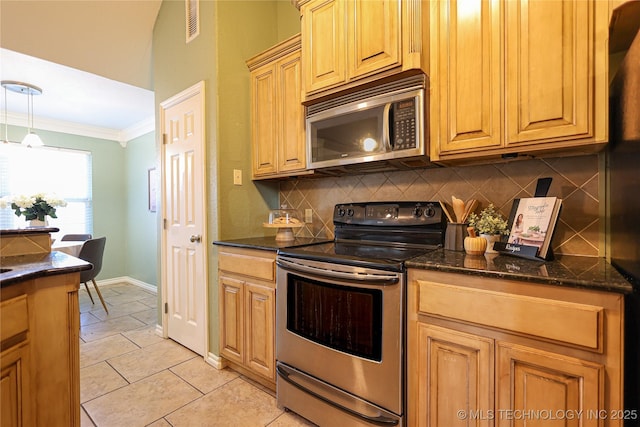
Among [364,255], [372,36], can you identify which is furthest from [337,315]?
[372,36]

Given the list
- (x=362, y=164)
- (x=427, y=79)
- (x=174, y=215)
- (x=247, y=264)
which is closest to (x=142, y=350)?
(x=174, y=215)

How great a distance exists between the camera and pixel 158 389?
1.95 m

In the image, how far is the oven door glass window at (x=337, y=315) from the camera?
4.44 feet

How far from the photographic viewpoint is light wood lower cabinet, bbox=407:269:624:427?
3.00 ft

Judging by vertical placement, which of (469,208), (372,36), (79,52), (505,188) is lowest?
(469,208)

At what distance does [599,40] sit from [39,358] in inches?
102

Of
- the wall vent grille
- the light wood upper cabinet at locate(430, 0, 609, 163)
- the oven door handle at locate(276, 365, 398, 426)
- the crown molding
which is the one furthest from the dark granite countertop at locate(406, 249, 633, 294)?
the crown molding

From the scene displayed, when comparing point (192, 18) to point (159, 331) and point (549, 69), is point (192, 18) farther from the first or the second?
point (159, 331)

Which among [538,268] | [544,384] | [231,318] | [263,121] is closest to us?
[544,384]

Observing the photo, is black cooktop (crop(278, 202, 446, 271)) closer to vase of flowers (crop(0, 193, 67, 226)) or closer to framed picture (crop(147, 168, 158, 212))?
vase of flowers (crop(0, 193, 67, 226))

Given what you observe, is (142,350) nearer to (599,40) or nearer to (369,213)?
(369,213)

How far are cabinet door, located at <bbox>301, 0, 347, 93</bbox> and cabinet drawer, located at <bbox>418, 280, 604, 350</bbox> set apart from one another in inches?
52.0

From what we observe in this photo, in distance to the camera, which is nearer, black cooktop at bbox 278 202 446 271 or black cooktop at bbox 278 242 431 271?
black cooktop at bbox 278 242 431 271

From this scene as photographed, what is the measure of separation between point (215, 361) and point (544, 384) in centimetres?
209
